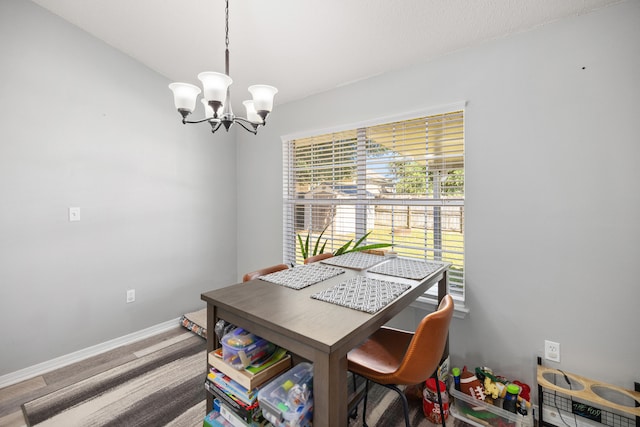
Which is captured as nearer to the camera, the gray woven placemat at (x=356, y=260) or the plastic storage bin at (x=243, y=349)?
the plastic storage bin at (x=243, y=349)

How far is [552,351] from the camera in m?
1.68

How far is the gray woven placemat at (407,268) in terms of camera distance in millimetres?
1609

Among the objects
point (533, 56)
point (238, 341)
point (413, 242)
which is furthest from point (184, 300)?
point (533, 56)

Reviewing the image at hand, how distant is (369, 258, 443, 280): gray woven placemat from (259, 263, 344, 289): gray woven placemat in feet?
0.87

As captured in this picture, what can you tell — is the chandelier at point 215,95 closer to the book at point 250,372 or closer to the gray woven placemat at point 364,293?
the gray woven placemat at point 364,293

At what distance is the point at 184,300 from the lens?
3.10 meters

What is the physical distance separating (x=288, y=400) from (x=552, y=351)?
5.33 ft

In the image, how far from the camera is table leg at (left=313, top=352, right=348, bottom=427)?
92cm

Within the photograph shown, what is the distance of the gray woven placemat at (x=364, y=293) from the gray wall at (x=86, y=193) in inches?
87.3

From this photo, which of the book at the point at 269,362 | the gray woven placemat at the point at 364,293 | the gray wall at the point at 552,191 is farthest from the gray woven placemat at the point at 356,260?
the book at the point at 269,362

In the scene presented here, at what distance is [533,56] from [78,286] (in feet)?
12.1

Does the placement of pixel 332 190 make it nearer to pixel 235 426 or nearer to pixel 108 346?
pixel 235 426

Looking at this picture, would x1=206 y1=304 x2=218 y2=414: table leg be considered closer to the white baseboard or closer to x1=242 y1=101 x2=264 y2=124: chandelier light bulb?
x1=242 y1=101 x2=264 y2=124: chandelier light bulb

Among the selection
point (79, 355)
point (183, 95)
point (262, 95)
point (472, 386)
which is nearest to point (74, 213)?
point (79, 355)
